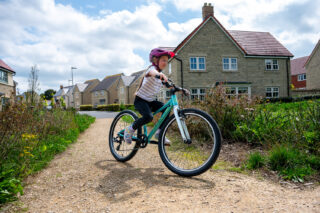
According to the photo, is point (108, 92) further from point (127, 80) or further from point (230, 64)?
point (230, 64)

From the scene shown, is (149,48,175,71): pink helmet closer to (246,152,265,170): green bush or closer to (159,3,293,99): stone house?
(246,152,265,170): green bush

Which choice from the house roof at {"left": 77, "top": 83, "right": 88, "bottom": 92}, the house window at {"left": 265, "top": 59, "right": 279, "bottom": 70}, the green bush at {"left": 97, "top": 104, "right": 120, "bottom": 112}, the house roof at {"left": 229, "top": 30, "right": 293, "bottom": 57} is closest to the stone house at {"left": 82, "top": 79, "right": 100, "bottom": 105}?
the house roof at {"left": 77, "top": 83, "right": 88, "bottom": 92}

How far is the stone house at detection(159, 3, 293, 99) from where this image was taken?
21328mm

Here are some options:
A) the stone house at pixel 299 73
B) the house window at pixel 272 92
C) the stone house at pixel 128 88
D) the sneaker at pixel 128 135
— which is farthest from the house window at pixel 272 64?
the stone house at pixel 299 73

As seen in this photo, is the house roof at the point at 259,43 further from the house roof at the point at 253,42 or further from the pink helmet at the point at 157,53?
the pink helmet at the point at 157,53

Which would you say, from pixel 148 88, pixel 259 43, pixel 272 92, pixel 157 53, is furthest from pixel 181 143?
pixel 259 43

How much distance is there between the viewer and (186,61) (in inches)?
838

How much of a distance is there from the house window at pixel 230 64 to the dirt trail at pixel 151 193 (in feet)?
66.3

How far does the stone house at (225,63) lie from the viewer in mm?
21328

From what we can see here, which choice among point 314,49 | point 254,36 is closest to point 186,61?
point 254,36

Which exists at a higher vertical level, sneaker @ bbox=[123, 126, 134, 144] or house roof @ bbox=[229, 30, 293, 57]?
house roof @ bbox=[229, 30, 293, 57]

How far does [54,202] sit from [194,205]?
152 cm

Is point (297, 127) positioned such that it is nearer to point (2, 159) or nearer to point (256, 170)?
point (256, 170)

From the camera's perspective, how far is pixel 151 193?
265cm
